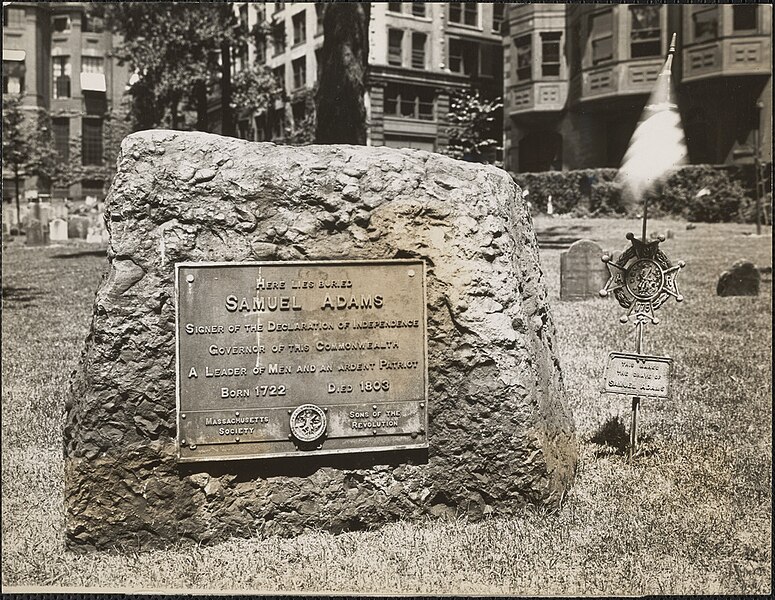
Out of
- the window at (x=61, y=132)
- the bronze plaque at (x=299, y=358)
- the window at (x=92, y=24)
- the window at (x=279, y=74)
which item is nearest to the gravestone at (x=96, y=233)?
the window at (x=279, y=74)

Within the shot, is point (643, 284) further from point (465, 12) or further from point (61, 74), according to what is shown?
point (465, 12)

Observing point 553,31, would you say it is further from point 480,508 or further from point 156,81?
point 480,508

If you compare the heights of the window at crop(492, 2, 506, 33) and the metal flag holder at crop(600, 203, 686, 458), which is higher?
the window at crop(492, 2, 506, 33)

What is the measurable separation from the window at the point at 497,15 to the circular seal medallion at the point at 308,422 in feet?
60.6

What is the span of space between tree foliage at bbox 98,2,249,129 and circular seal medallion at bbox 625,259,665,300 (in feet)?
26.2

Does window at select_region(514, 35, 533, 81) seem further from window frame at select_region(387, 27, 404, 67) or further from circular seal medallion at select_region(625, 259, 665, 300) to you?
circular seal medallion at select_region(625, 259, 665, 300)

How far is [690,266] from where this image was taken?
37.4ft

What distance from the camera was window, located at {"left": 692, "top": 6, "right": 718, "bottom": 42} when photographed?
47.6ft

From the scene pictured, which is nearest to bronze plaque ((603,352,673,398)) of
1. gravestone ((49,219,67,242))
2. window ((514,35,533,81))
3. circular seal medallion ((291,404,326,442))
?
circular seal medallion ((291,404,326,442))

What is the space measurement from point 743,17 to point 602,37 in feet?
9.71

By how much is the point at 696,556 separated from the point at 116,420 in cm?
319

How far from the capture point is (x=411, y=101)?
18.2 metres

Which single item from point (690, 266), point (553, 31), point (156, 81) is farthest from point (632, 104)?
point (156, 81)

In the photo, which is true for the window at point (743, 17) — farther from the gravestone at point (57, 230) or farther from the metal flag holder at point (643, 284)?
the gravestone at point (57, 230)
